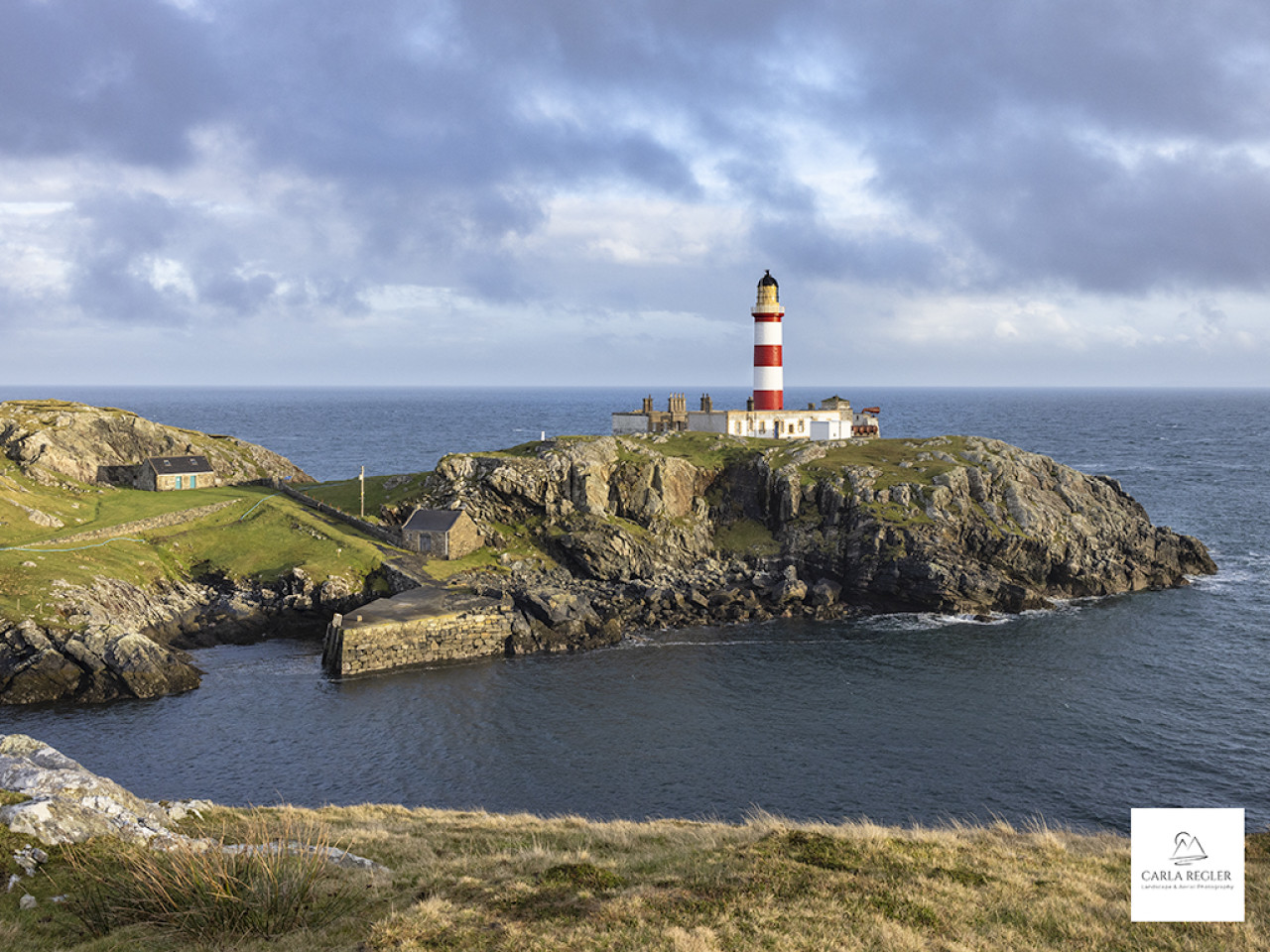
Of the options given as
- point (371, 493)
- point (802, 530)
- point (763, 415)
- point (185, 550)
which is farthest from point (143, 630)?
point (763, 415)

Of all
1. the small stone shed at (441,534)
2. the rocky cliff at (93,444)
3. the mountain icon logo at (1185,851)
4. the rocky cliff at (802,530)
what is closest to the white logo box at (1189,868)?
the mountain icon logo at (1185,851)

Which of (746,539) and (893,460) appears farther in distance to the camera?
(893,460)

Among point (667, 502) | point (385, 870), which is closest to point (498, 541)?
point (667, 502)

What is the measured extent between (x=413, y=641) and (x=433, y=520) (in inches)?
670

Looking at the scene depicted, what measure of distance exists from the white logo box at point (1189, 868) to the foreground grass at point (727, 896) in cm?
28

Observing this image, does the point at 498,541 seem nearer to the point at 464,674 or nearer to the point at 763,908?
the point at 464,674

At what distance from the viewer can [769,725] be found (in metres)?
48.1

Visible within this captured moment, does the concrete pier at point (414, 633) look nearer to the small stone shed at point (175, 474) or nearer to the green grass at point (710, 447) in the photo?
the green grass at point (710, 447)

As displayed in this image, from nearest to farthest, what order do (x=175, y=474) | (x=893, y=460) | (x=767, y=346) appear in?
(x=893, y=460) < (x=175, y=474) < (x=767, y=346)

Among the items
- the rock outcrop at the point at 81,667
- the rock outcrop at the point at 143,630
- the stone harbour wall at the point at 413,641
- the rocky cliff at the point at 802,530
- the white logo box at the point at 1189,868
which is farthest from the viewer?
the rocky cliff at the point at 802,530

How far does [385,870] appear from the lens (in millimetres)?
20172

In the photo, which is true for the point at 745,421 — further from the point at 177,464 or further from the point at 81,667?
the point at 81,667

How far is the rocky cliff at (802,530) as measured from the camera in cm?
7019

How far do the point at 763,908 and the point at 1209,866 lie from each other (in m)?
8.64
